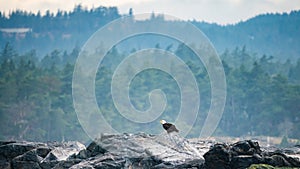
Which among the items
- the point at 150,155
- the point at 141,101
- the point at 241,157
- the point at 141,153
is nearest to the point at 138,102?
the point at 141,101

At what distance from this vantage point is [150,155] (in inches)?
736

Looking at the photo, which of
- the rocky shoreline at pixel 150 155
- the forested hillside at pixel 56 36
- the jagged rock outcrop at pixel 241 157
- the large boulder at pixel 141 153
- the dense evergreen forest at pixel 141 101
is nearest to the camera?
the jagged rock outcrop at pixel 241 157

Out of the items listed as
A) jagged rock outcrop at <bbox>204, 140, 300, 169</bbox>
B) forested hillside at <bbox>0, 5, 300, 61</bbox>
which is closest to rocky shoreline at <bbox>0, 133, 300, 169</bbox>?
jagged rock outcrop at <bbox>204, 140, 300, 169</bbox>

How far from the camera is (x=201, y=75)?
94.4 metres

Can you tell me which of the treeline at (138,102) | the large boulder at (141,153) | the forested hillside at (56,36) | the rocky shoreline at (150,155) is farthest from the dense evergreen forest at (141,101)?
the forested hillside at (56,36)

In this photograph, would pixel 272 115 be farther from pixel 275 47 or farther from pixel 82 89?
pixel 275 47

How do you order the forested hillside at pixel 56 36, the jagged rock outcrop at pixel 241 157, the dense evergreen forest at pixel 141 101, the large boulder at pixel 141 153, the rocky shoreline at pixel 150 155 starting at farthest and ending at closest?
the forested hillside at pixel 56 36, the dense evergreen forest at pixel 141 101, the large boulder at pixel 141 153, the rocky shoreline at pixel 150 155, the jagged rock outcrop at pixel 241 157

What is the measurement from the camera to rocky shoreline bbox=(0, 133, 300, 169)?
1789 cm

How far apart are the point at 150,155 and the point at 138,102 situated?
7352 centimetres

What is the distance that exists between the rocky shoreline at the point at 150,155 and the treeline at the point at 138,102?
5609 cm

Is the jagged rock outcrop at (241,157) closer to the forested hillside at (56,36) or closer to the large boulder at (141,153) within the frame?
the large boulder at (141,153)

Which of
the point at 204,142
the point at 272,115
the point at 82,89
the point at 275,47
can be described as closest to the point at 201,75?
the point at 272,115

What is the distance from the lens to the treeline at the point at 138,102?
79.4 meters

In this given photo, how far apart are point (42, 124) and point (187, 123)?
16.7 metres
